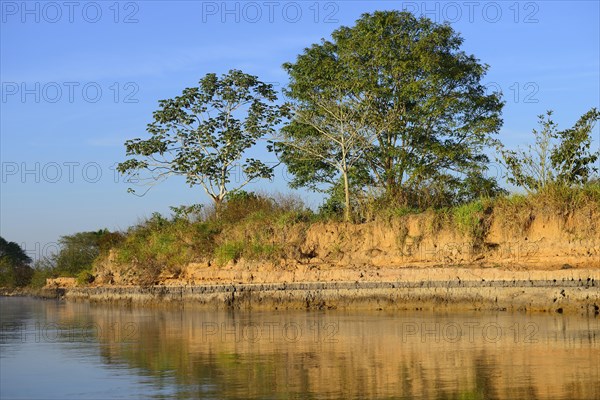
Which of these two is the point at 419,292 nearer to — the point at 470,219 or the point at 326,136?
the point at 470,219

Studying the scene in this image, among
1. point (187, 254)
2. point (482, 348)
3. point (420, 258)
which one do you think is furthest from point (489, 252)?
point (187, 254)

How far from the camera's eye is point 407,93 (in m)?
32.4

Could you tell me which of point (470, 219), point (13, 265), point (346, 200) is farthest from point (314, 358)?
point (13, 265)

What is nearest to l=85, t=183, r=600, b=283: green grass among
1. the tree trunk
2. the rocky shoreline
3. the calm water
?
the tree trunk

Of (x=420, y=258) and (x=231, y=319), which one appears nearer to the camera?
(x=231, y=319)

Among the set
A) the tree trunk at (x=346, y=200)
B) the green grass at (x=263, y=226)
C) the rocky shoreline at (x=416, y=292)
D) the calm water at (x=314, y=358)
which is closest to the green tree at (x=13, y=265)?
the green grass at (x=263, y=226)

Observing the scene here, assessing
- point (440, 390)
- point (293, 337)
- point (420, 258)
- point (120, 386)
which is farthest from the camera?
point (420, 258)

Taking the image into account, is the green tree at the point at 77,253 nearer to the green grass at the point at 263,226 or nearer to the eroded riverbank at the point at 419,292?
the green grass at the point at 263,226

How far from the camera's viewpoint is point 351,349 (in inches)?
636

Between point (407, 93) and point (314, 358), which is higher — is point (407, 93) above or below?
above

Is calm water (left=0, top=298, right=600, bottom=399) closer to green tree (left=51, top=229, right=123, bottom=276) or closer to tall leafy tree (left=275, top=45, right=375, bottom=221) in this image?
tall leafy tree (left=275, top=45, right=375, bottom=221)

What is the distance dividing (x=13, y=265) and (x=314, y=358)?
47.4 metres

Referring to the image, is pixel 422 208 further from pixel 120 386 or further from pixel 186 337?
pixel 120 386

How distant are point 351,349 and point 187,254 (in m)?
17.3
